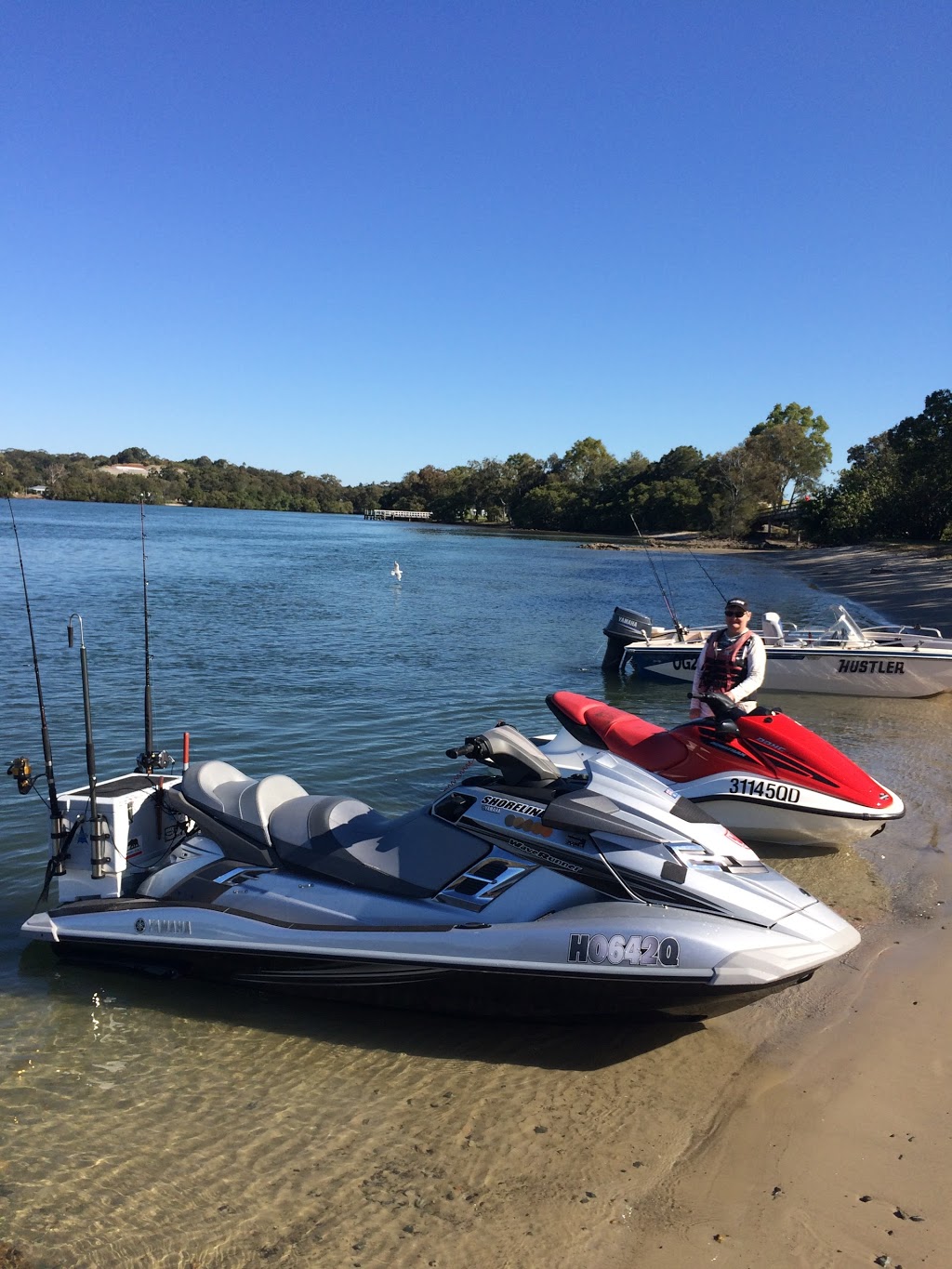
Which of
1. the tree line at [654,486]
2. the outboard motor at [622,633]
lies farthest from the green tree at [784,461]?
the outboard motor at [622,633]

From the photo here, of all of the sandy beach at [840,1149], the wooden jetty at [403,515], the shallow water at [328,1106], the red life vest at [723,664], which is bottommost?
the shallow water at [328,1106]

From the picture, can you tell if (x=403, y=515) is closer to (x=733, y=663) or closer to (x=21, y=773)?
(x=733, y=663)

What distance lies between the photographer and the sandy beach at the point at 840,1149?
10.5 feet

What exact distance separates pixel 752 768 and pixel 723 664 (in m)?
0.98

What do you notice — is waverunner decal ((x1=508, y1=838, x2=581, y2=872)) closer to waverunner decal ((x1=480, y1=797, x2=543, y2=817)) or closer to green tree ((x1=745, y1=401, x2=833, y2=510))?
waverunner decal ((x1=480, y1=797, x2=543, y2=817))

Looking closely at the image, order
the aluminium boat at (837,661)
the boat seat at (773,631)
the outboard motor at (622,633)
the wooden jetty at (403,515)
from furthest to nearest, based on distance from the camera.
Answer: the wooden jetty at (403,515)
the outboard motor at (622,633)
the boat seat at (773,631)
the aluminium boat at (837,661)

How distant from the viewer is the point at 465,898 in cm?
443

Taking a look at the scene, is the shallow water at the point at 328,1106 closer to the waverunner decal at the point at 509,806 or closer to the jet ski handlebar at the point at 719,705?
the waverunner decal at the point at 509,806

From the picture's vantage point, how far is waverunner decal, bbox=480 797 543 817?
4496 millimetres

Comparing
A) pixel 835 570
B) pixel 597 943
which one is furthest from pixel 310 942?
pixel 835 570

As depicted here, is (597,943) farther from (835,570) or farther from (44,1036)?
(835,570)

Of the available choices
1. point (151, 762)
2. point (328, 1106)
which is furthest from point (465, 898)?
point (151, 762)

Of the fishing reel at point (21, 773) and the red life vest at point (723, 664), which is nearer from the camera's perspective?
the fishing reel at point (21, 773)

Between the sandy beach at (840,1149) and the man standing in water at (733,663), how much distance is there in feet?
7.90
